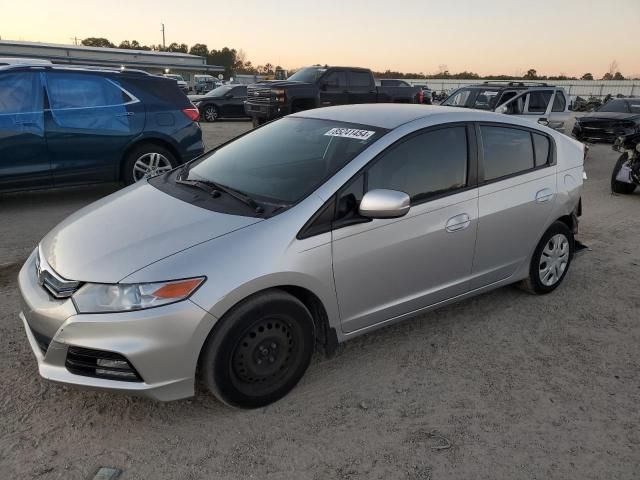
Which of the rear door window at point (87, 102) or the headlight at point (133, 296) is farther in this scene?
the rear door window at point (87, 102)

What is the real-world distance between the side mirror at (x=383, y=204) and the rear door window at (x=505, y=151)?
1.07 m

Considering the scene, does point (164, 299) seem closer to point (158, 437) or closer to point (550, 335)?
point (158, 437)

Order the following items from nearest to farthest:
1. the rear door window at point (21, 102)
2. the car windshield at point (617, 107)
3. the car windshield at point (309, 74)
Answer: the rear door window at point (21, 102)
the car windshield at point (617, 107)
the car windshield at point (309, 74)

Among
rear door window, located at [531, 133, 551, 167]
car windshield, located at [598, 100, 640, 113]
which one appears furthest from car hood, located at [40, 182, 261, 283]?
car windshield, located at [598, 100, 640, 113]

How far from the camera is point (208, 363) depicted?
2668 millimetres

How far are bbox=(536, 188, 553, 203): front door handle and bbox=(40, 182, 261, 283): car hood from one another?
2406 millimetres

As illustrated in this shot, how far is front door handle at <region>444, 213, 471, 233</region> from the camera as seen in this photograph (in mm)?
3492

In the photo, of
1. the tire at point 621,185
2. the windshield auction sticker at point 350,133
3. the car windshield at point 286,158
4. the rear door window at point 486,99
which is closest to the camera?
the car windshield at point 286,158

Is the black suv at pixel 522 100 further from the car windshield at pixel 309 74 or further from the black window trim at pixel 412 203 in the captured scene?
the black window trim at pixel 412 203

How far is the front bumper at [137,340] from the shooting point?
2482 mm

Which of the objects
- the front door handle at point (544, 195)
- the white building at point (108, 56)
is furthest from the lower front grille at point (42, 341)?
the white building at point (108, 56)

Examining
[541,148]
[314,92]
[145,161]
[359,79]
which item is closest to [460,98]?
[314,92]

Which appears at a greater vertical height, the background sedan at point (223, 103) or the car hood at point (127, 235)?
the background sedan at point (223, 103)

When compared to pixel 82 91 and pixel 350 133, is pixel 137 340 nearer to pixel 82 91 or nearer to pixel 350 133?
pixel 350 133
